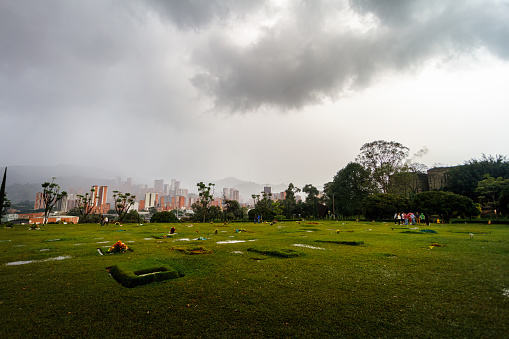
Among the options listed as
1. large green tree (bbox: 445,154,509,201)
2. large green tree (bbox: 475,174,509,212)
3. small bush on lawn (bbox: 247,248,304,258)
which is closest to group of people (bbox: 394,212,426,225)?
large green tree (bbox: 475,174,509,212)

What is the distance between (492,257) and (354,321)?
320 inches

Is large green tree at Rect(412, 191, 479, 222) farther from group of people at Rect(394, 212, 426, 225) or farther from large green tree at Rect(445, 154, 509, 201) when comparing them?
large green tree at Rect(445, 154, 509, 201)

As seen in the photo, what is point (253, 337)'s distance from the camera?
339 cm

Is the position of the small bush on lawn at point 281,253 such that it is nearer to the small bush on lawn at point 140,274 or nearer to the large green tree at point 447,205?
the small bush on lawn at point 140,274

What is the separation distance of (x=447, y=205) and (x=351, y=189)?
3157 cm

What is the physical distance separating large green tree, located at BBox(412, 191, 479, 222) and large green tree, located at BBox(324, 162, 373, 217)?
945 inches

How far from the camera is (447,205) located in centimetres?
3688

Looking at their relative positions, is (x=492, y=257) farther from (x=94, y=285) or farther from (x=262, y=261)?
(x=94, y=285)

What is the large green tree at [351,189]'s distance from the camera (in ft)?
212

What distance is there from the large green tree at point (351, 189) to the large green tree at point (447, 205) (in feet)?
78.8

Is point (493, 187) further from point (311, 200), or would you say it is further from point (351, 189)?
point (311, 200)

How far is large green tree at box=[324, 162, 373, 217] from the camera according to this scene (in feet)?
212

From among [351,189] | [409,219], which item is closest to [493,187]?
[409,219]

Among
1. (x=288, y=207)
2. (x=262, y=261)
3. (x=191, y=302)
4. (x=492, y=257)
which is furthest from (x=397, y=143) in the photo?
(x=191, y=302)
